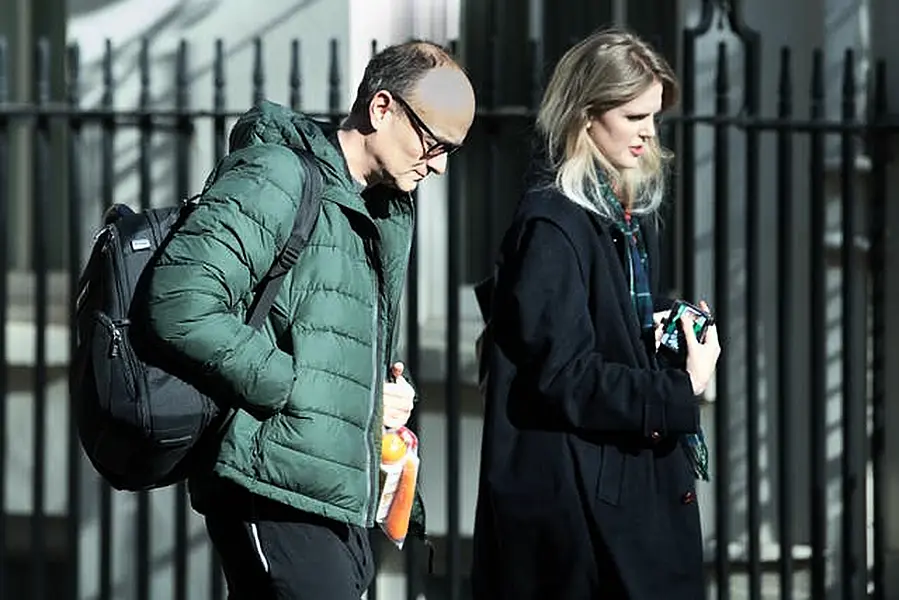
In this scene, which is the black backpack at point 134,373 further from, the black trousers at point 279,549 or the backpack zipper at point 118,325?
the black trousers at point 279,549

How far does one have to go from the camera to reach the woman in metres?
4.24

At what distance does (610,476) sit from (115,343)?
1.21 m

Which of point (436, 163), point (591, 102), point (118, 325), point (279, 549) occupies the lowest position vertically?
point (279, 549)

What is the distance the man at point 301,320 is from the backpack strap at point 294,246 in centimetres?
2

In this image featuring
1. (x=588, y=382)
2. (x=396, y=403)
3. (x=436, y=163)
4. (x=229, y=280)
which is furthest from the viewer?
(x=588, y=382)

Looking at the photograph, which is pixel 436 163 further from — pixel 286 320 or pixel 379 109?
pixel 286 320

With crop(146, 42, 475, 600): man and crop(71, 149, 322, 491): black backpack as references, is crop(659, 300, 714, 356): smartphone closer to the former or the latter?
crop(146, 42, 475, 600): man

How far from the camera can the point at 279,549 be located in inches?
146

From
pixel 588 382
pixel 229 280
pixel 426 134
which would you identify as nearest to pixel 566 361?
pixel 588 382

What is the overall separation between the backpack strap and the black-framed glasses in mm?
200

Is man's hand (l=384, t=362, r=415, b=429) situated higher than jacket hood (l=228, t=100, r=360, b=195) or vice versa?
jacket hood (l=228, t=100, r=360, b=195)

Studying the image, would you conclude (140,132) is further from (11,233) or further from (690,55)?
(690,55)

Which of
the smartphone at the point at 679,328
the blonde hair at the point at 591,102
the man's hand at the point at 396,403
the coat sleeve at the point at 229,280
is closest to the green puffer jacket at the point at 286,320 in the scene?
the coat sleeve at the point at 229,280

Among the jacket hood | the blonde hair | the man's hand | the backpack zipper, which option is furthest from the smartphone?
the backpack zipper
